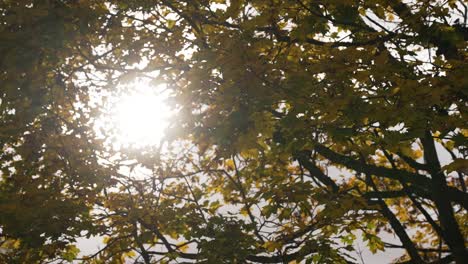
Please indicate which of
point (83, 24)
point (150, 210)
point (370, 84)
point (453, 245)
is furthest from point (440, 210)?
point (83, 24)

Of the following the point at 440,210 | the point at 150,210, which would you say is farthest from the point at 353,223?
the point at 150,210

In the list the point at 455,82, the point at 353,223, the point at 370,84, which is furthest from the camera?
the point at 353,223

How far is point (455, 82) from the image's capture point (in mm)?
3227

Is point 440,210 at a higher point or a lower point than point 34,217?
lower

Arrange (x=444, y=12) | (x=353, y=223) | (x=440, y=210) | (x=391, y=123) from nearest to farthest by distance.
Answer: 1. (x=391, y=123)
2. (x=444, y=12)
3. (x=353, y=223)
4. (x=440, y=210)

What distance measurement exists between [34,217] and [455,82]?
432 cm

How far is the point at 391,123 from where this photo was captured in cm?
348

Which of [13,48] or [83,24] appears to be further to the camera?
[83,24]

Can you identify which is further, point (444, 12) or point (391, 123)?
point (444, 12)

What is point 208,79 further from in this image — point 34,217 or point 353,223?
point 353,223

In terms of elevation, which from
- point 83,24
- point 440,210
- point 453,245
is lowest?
point 453,245

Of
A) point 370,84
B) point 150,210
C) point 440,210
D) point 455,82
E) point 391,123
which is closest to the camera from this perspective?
point 455,82

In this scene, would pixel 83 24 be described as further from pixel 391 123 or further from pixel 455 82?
pixel 455 82

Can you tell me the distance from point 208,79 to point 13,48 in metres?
1.88
